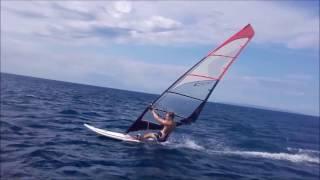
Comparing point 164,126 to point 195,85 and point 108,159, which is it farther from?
point 108,159

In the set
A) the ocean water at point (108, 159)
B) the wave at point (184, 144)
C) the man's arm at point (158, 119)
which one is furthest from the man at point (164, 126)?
the wave at point (184, 144)

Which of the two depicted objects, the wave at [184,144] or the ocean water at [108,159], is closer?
the ocean water at [108,159]

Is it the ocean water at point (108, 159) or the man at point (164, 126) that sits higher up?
the man at point (164, 126)

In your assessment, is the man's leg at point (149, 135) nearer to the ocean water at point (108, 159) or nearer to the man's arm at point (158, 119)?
the ocean water at point (108, 159)

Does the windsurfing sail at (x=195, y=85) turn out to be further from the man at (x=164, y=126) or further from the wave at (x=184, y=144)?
the wave at (x=184, y=144)

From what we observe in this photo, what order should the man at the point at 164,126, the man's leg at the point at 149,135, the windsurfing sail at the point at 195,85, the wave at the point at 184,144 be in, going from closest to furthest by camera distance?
the windsurfing sail at the point at 195,85, the man at the point at 164,126, the man's leg at the point at 149,135, the wave at the point at 184,144

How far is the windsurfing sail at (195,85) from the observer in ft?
51.2

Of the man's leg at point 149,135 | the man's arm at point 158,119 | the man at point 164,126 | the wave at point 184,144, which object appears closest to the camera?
the man's arm at point 158,119

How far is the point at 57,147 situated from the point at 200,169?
5882 millimetres

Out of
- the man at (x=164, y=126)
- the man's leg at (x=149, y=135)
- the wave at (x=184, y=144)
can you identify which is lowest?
the wave at (x=184, y=144)

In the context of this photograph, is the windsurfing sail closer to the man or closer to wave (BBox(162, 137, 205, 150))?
the man

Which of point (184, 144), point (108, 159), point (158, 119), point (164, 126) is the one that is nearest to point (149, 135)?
point (164, 126)

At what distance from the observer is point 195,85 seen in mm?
16391

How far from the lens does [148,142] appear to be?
18.0 meters
